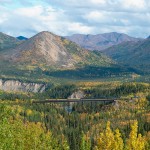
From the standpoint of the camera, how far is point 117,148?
127 meters

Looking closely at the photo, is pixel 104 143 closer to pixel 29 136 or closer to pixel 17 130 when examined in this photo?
pixel 29 136

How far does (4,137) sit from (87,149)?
51686 millimetres

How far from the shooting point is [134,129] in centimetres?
12731

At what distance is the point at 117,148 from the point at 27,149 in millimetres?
29286

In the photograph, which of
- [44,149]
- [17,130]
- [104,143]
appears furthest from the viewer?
[104,143]

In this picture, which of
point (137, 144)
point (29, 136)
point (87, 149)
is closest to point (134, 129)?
point (137, 144)

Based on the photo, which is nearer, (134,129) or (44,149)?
(44,149)

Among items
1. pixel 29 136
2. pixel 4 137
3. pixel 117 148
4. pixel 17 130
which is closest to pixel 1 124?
pixel 4 137

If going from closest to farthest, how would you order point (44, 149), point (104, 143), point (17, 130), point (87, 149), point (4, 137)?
point (4, 137) < point (44, 149) < point (17, 130) < point (87, 149) < point (104, 143)

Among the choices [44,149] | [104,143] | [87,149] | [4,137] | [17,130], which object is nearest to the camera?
[4,137]

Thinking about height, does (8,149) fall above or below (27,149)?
above

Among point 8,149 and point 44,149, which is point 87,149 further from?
point 8,149

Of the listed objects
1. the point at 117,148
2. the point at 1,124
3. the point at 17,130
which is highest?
the point at 1,124

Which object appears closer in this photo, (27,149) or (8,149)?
(8,149)
